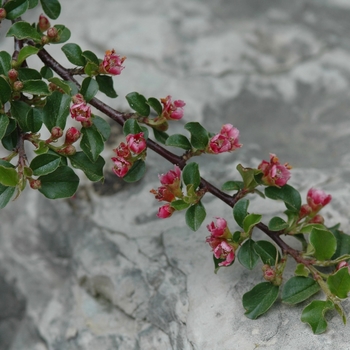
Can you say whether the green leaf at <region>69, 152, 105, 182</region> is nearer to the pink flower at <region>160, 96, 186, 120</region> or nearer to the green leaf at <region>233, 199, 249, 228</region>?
the pink flower at <region>160, 96, 186, 120</region>

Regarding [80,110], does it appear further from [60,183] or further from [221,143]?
[221,143]

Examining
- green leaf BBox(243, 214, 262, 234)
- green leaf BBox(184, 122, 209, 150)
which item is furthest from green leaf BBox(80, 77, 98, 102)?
green leaf BBox(243, 214, 262, 234)

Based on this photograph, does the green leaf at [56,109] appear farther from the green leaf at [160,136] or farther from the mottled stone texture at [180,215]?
the mottled stone texture at [180,215]

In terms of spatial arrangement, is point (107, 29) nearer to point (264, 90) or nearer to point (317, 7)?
point (264, 90)

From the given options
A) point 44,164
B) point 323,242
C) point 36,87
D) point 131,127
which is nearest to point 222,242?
point 323,242

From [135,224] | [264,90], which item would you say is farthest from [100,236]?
[264,90]

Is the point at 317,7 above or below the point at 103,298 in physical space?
above

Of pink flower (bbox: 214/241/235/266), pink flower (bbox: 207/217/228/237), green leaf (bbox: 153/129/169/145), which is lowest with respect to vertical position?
pink flower (bbox: 214/241/235/266)
